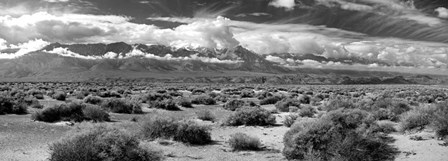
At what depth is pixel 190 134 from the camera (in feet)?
56.7

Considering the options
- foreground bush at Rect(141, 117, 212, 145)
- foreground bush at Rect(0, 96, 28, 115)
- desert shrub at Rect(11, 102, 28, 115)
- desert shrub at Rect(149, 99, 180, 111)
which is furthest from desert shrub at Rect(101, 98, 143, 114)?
foreground bush at Rect(141, 117, 212, 145)

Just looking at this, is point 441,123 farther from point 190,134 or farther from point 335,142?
point 190,134

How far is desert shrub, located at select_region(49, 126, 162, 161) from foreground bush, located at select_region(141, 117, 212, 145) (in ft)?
16.8

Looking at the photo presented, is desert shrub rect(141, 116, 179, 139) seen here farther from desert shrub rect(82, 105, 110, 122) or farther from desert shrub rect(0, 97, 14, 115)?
desert shrub rect(0, 97, 14, 115)

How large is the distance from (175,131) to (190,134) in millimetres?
814

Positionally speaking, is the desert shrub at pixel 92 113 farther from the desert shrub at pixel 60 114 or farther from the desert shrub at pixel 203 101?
the desert shrub at pixel 203 101

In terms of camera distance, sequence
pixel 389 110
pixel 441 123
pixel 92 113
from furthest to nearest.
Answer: pixel 389 110 < pixel 92 113 < pixel 441 123

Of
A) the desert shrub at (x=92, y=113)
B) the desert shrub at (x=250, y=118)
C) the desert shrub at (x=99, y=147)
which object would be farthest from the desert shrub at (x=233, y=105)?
the desert shrub at (x=99, y=147)

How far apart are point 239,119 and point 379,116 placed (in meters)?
8.59

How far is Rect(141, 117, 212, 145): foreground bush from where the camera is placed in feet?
56.9

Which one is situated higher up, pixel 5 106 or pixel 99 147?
pixel 99 147

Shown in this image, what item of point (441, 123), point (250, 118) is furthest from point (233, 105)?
point (441, 123)

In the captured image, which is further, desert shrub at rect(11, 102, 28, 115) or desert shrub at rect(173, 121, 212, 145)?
desert shrub at rect(11, 102, 28, 115)

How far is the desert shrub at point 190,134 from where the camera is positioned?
17.3m
